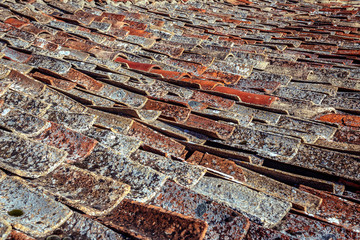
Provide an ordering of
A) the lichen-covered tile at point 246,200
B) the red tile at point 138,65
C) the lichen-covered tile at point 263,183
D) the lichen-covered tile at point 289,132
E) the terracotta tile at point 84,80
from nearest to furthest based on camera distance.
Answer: the lichen-covered tile at point 246,200, the lichen-covered tile at point 263,183, the lichen-covered tile at point 289,132, the terracotta tile at point 84,80, the red tile at point 138,65

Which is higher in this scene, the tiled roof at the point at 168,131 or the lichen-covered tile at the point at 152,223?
the tiled roof at the point at 168,131

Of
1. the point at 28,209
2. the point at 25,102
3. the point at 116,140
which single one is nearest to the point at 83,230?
the point at 28,209

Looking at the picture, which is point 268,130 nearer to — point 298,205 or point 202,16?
point 298,205

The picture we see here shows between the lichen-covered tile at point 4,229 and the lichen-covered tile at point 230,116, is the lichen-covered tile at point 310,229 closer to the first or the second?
the lichen-covered tile at point 230,116

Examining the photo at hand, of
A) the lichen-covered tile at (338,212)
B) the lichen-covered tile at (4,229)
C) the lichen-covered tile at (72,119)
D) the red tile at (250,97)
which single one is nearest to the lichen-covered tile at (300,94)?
the red tile at (250,97)

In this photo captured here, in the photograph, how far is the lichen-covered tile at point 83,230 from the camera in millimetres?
1449

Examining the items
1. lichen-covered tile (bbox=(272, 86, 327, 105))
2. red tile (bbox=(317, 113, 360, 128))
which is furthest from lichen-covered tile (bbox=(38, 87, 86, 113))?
red tile (bbox=(317, 113, 360, 128))

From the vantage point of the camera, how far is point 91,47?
3.60 m

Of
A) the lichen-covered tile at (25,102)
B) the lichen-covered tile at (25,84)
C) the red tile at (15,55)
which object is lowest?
the lichen-covered tile at (25,102)

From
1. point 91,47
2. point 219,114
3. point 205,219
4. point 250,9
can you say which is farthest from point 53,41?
point 250,9

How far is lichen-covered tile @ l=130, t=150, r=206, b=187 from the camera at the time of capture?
1.98 meters

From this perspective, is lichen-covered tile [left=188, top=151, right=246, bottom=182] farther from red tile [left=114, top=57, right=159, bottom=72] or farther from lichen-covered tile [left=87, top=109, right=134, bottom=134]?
red tile [left=114, top=57, right=159, bottom=72]

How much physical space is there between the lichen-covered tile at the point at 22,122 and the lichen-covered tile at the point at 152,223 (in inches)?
32.8

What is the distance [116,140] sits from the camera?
2215 millimetres
